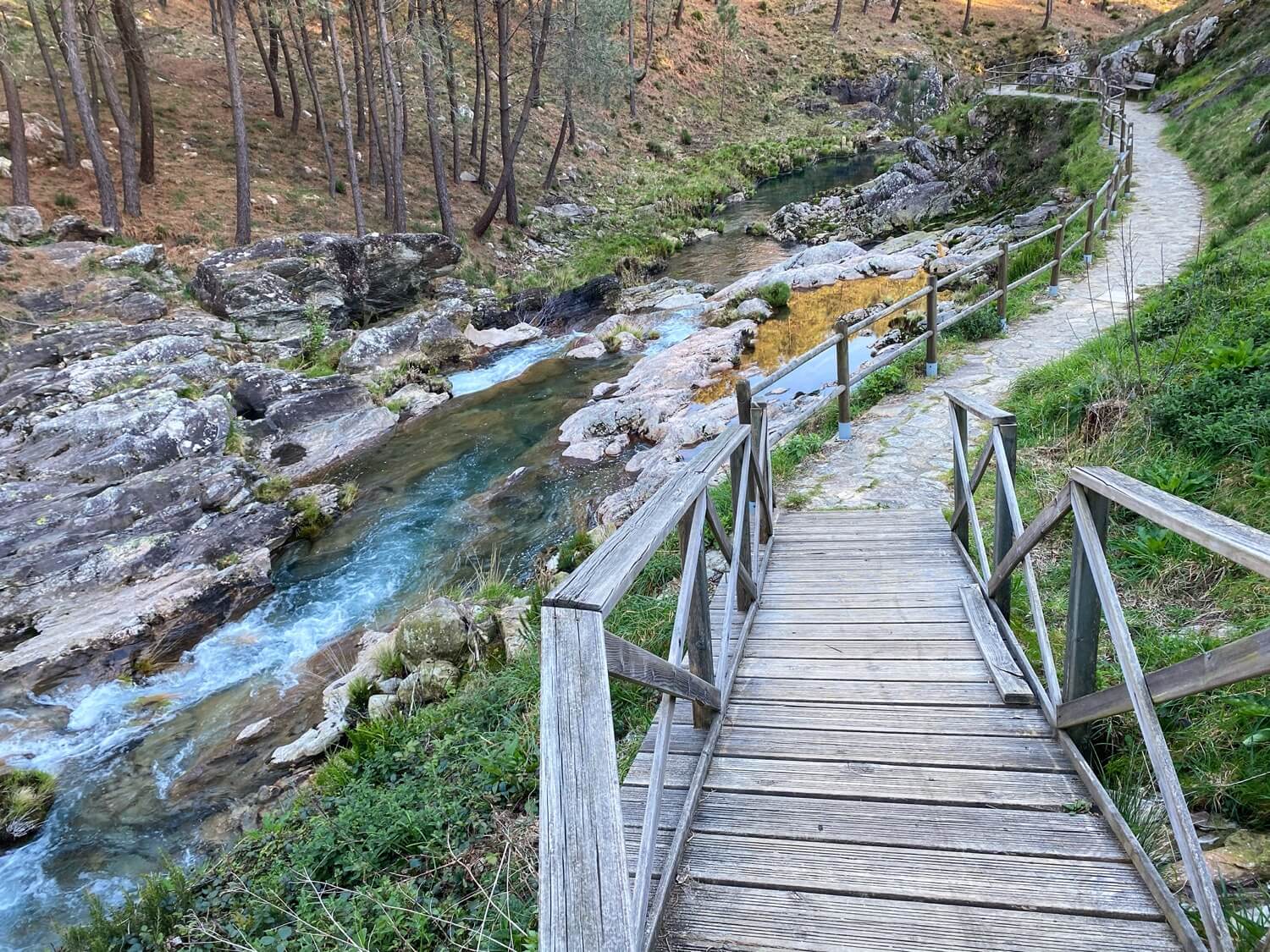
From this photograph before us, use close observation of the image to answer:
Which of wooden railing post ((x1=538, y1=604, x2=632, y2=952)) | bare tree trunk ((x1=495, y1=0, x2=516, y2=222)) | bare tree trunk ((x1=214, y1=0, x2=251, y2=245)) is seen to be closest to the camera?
wooden railing post ((x1=538, y1=604, x2=632, y2=952))

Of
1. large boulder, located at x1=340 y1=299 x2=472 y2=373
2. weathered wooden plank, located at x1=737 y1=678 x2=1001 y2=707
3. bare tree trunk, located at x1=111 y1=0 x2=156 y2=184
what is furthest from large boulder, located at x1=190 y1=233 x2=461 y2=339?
weathered wooden plank, located at x1=737 y1=678 x2=1001 y2=707

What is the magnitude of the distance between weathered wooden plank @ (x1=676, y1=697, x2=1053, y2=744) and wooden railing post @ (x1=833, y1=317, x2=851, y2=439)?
4992 mm

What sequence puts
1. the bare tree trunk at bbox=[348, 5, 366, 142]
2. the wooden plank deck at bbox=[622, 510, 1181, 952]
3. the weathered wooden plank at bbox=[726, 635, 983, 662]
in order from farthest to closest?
the bare tree trunk at bbox=[348, 5, 366, 142]
the weathered wooden plank at bbox=[726, 635, 983, 662]
the wooden plank deck at bbox=[622, 510, 1181, 952]

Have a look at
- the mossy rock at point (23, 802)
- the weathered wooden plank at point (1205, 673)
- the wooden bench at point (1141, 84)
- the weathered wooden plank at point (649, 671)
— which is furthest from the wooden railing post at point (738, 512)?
the wooden bench at point (1141, 84)

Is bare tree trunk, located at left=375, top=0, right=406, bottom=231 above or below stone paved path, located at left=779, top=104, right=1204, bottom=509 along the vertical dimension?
above

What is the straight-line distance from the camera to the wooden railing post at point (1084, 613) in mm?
2514

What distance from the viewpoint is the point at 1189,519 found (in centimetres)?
198

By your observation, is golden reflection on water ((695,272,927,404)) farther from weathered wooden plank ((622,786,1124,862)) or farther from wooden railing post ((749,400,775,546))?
weathered wooden plank ((622,786,1124,862))

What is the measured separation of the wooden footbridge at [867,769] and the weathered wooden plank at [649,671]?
0.04 ft

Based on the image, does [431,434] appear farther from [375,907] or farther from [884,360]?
[375,907]

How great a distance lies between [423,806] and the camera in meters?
3.86

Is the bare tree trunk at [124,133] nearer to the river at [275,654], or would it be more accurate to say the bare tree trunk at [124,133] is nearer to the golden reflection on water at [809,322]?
the river at [275,654]

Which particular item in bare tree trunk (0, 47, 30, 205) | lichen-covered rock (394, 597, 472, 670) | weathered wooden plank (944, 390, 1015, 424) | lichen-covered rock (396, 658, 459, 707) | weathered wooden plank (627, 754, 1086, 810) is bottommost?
lichen-covered rock (396, 658, 459, 707)

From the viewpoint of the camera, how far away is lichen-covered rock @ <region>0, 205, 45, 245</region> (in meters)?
15.4
